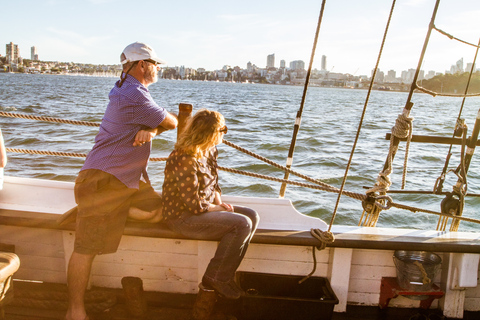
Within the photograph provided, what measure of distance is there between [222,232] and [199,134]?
535 millimetres

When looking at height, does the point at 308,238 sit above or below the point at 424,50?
below

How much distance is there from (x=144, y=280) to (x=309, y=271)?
3.42 ft

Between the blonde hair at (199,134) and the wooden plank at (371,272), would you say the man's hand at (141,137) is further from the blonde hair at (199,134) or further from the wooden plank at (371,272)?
the wooden plank at (371,272)

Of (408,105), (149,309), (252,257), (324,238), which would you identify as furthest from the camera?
(408,105)

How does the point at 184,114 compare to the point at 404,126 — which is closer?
the point at 184,114

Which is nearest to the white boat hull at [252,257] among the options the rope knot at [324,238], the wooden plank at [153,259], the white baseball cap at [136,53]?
the wooden plank at [153,259]

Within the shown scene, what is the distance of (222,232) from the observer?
2.36m

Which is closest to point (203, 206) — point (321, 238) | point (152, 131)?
point (152, 131)

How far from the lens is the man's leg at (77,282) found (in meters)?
2.32

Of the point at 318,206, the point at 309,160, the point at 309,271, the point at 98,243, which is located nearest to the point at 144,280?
the point at 98,243

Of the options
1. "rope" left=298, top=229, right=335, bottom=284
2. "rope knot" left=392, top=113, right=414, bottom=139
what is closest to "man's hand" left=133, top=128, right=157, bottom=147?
"rope" left=298, top=229, right=335, bottom=284

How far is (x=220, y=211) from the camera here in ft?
7.92

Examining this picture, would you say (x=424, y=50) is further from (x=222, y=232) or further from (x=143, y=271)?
(x=143, y=271)

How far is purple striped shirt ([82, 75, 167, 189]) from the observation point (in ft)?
7.31
